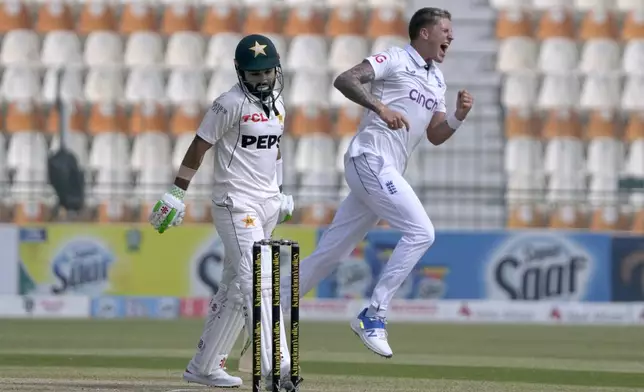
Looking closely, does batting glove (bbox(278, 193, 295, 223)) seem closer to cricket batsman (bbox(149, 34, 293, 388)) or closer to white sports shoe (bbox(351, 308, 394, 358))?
cricket batsman (bbox(149, 34, 293, 388))

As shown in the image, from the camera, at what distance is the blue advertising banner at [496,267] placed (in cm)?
1260

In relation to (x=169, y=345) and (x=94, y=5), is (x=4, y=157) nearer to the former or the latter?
(x=94, y=5)

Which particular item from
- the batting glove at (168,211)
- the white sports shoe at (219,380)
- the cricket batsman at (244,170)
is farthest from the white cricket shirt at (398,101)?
the white sports shoe at (219,380)

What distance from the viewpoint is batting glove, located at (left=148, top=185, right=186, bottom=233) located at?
6.06 m

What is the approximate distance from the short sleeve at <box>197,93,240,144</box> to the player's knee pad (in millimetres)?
767

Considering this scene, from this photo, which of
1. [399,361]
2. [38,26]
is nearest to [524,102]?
[38,26]

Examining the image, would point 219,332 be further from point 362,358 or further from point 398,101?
point 362,358

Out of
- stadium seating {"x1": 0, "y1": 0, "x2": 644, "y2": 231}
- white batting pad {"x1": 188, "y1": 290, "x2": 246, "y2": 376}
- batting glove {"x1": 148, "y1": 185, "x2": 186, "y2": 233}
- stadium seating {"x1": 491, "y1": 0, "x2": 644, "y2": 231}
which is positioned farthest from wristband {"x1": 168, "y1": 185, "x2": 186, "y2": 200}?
stadium seating {"x1": 491, "y1": 0, "x2": 644, "y2": 231}

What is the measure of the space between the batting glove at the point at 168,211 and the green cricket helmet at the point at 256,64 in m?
0.58

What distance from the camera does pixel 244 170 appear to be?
614cm

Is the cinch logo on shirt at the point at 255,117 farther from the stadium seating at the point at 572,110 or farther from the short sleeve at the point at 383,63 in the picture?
the stadium seating at the point at 572,110

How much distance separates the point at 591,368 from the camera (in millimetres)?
8289

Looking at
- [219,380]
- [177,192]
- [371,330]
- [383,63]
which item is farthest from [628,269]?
[177,192]

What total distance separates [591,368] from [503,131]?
541cm
